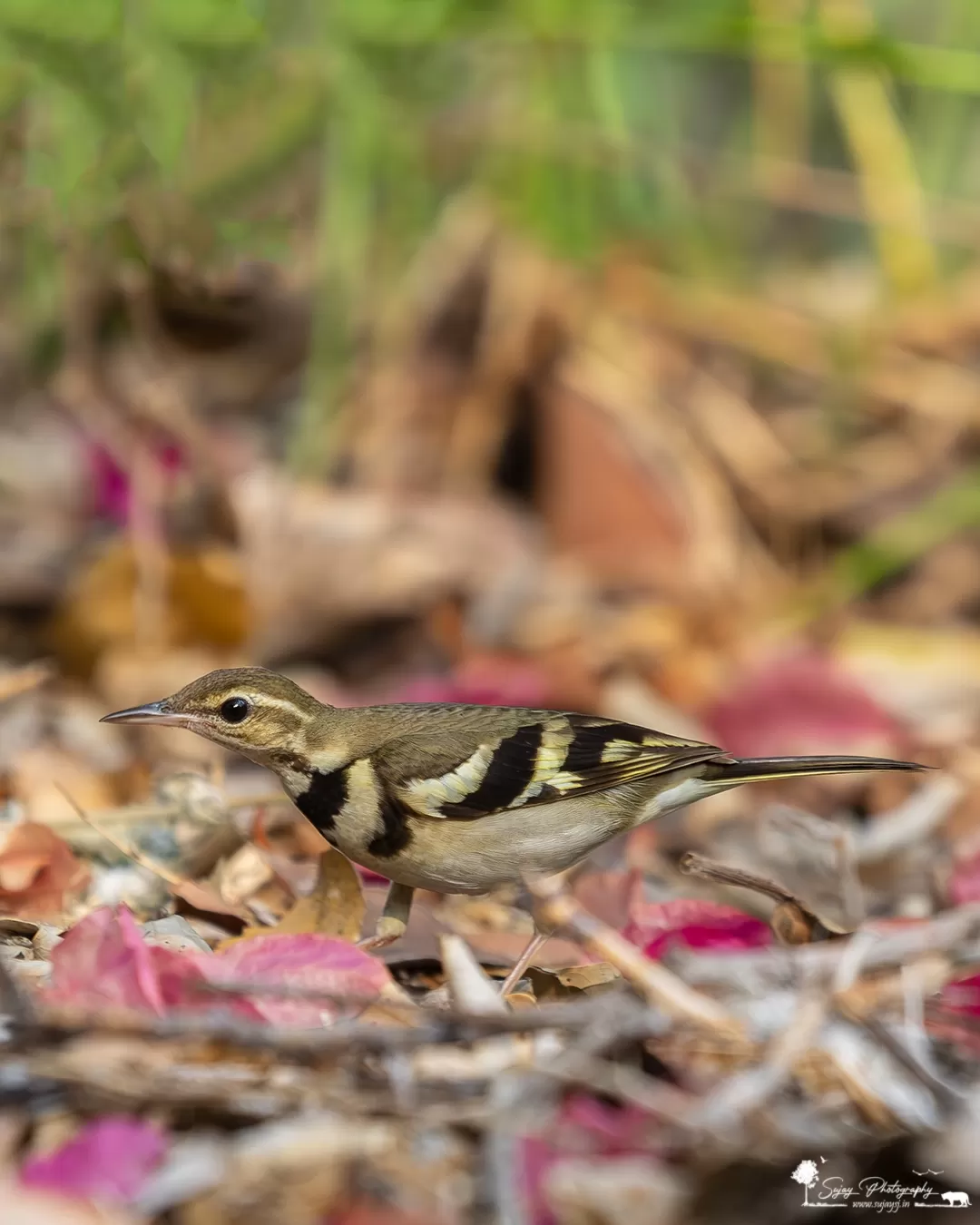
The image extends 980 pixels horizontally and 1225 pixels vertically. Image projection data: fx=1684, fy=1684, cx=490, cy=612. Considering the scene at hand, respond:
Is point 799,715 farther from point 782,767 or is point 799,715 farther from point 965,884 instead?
point 782,767

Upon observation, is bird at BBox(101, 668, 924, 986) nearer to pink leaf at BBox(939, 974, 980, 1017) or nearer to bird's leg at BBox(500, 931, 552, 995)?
bird's leg at BBox(500, 931, 552, 995)

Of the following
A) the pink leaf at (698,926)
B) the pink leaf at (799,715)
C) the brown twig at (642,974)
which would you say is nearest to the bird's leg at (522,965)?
the pink leaf at (698,926)

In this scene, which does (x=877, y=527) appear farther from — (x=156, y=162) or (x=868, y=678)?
(x=156, y=162)

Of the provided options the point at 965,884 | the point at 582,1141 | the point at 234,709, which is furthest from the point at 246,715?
the point at 965,884

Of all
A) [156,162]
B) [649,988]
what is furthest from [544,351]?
[649,988]

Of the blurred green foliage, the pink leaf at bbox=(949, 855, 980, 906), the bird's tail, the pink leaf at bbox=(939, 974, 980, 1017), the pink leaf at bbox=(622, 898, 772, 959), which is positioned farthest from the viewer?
the blurred green foliage

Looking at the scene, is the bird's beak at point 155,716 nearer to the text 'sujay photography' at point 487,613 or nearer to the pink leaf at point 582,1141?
the text 'sujay photography' at point 487,613

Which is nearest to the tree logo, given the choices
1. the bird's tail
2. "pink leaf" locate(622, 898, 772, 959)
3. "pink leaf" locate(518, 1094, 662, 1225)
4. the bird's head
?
"pink leaf" locate(518, 1094, 662, 1225)
